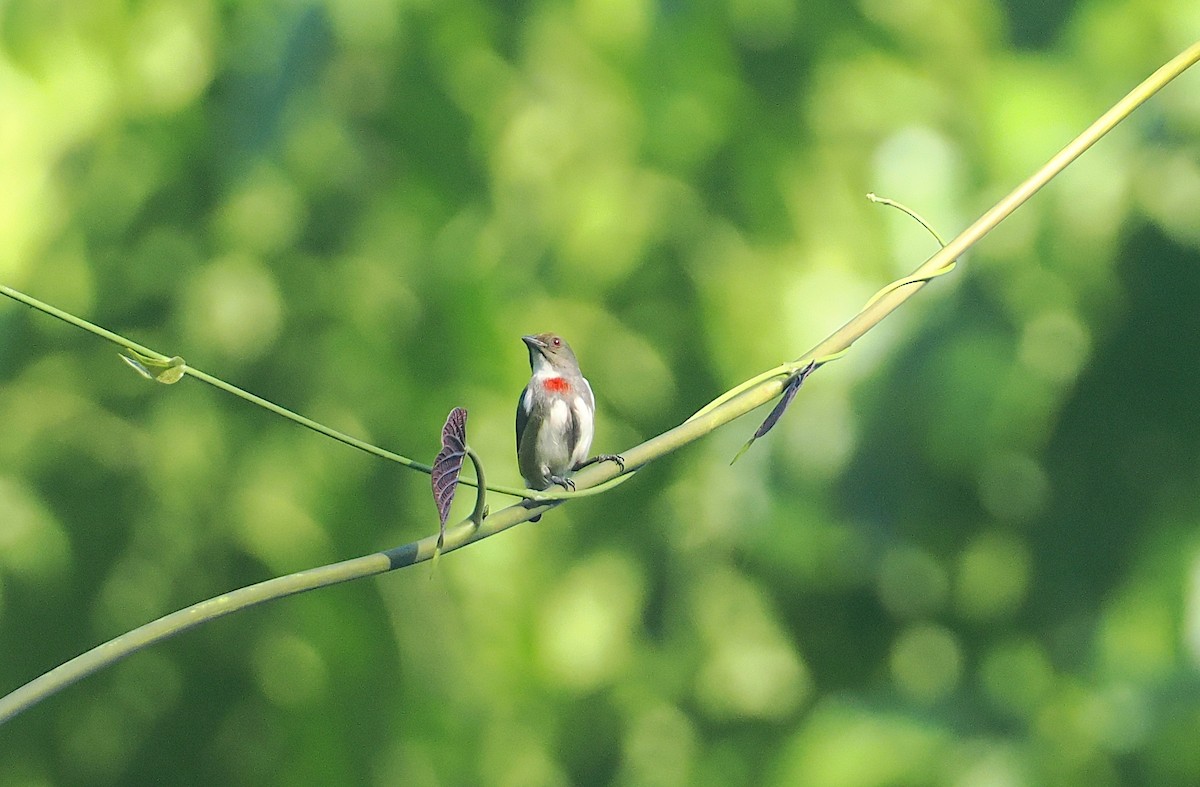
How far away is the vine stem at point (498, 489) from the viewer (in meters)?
0.80

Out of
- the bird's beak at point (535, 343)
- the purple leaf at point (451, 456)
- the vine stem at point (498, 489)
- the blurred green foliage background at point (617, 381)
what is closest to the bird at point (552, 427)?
the bird's beak at point (535, 343)

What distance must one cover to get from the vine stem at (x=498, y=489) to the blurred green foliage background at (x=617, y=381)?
8.99 ft

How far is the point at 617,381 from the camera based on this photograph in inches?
157

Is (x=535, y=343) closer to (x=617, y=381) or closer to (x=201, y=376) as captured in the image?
(x=201, y=376)

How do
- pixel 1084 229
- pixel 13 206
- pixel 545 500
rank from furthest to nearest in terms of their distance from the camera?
pixel 13 206 → pixel 1084 229 → pixel 545 500

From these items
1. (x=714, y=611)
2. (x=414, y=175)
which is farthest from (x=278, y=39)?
(x=714, y=611)

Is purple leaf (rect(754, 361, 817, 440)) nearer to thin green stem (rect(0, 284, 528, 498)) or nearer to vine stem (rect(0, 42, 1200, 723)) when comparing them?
vine stem (rect(0, 42, 1200, 723))

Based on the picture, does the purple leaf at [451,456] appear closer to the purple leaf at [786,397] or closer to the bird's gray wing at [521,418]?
the purple leaf at [786,397]

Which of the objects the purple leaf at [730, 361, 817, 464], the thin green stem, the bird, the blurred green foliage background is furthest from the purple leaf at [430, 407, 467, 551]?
the blurred green foliage background

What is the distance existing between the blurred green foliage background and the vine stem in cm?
274

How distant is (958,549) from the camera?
157 inches

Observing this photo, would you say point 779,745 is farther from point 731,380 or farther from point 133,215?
point 133,215

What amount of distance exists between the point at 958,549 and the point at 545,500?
3.23 metres

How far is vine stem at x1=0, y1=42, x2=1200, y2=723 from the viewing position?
80cm
